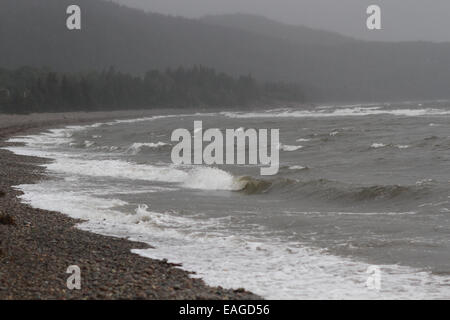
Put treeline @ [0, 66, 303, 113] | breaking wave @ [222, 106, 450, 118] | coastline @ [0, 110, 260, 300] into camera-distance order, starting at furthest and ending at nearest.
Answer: treeline @ [0, 66, 303, 113]
breaking wave @ [222, 106, 450, 118]
coastline @ [0, 110, 260, 300]

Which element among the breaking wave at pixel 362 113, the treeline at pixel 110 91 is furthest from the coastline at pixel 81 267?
the treeline at pixel 110 91

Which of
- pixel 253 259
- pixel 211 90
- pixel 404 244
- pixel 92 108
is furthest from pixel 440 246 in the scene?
pixel 211 90

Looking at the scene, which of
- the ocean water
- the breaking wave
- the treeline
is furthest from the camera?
the treeline

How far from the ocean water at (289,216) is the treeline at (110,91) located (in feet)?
268

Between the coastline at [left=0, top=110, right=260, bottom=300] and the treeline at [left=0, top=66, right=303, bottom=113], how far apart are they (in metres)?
92.8

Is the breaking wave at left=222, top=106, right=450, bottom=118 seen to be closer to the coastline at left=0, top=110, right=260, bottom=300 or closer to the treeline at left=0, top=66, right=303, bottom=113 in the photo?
the treeline at left=0, top=66, right=303, bottom=113

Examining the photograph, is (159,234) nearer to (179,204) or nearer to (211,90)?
(179,204)

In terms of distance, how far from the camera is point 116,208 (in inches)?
672

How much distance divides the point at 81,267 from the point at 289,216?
7.60 metres

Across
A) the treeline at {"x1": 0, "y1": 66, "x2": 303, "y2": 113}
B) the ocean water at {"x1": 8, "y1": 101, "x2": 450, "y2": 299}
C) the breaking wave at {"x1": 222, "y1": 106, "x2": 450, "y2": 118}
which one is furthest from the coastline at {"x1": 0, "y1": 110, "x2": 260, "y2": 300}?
the treeline at {"x1": 0, "y1": 66, "x2": 303, "y2": 113}

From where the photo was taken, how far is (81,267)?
1006 centimetres

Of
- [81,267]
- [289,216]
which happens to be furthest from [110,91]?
[81,267]

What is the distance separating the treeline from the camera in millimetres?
113688

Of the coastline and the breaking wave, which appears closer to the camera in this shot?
the coastline
